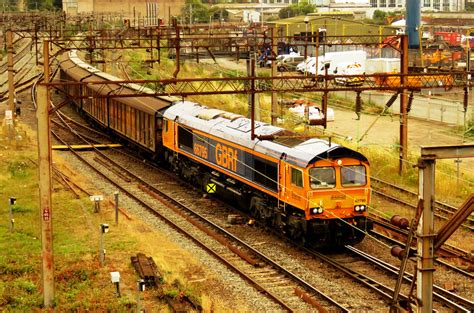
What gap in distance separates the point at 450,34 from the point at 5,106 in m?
47.0

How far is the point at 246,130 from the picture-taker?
2362 cm

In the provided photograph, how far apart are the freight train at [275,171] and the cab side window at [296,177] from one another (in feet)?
0.08

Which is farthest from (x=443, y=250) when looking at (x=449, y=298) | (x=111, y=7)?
(x=111, y=7)

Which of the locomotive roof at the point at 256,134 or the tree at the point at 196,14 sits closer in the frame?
the locomotive roof at the point at 256,134

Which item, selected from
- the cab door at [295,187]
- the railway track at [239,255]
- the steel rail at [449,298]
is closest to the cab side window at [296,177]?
the cab door at [295,187]

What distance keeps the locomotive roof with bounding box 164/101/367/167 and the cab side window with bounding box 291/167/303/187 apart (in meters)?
0.18

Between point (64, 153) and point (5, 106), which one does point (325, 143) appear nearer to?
point (64, 153)

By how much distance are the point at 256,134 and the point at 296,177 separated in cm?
324

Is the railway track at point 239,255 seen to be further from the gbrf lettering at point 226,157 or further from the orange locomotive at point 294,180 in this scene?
the gbrf lettering at point 226,157

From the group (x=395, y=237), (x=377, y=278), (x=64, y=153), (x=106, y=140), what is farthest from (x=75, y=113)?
(x=377, y=278)

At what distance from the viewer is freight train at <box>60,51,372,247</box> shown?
1977 centimetres

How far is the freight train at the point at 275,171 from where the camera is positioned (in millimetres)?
19766

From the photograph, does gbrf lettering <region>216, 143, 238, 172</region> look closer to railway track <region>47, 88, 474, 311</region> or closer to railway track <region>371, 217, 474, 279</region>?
railway track <region>47, 88, 474, 311</region>

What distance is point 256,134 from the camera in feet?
75.1
